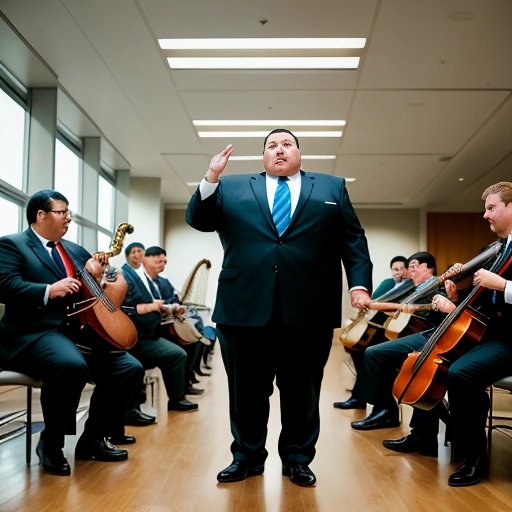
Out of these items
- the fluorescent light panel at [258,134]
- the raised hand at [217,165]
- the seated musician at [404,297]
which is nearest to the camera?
the raised hand at [217,165]

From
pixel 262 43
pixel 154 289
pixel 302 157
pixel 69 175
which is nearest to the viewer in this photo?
pixel 154 289

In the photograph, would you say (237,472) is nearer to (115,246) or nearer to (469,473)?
(469,473)

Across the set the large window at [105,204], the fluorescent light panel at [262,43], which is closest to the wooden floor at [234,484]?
the fluorescent light panel at [262,43]

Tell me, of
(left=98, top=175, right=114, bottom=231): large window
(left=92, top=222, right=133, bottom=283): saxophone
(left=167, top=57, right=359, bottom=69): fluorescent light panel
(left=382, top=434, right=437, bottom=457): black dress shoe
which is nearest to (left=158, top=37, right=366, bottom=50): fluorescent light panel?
(left=167, top=57, right=359, bottom=69): fluorescent light panel

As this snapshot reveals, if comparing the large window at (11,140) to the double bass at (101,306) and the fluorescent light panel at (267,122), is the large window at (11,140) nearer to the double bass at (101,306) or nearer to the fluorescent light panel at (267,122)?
the fluorescent light panel at (267,122)

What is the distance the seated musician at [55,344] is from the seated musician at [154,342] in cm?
112

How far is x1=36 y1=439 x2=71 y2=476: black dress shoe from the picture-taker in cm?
292

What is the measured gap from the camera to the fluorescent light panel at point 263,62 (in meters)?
6.12

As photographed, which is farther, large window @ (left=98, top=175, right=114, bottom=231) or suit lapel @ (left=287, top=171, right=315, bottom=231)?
large window @ (left=98, top=175, right=114, bottom=231)

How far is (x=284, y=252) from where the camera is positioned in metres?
2.63

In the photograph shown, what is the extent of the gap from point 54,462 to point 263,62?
14.4 ft

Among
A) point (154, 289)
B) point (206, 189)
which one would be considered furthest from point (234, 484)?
point (154, 289)

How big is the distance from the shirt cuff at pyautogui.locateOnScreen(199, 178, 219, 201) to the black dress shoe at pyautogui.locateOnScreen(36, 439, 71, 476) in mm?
1369

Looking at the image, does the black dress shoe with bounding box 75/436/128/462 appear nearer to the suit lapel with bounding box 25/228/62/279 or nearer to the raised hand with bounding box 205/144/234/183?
the suit lapel with bounding box 25/228/62/279
